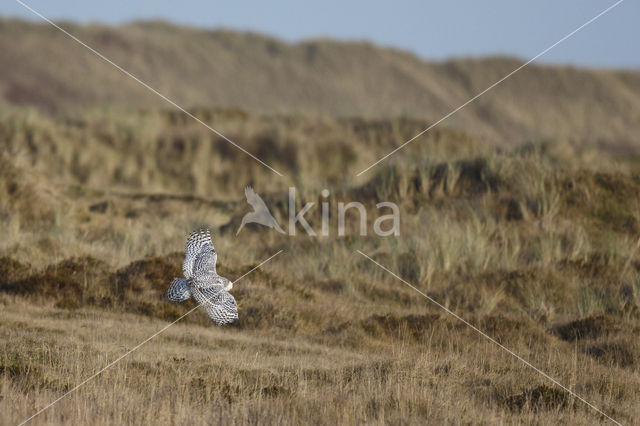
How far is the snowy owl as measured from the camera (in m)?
9.67

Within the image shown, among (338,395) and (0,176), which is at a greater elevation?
(0,176)

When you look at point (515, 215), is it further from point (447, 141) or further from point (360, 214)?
point (447, 141)

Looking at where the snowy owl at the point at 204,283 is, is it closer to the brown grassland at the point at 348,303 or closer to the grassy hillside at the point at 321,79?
the brown grassland at the point at 348,303

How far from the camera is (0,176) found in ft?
57.8

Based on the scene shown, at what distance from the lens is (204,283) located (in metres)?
9.67

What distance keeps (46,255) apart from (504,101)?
45.4 meters

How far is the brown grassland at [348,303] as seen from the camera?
7312mm

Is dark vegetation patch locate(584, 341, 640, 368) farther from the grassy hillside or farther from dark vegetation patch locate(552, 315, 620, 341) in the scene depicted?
the grassy hillside

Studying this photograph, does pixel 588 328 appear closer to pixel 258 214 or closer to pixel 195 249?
pixel 195 249

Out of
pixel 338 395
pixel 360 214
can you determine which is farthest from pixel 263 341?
pixel 360 214

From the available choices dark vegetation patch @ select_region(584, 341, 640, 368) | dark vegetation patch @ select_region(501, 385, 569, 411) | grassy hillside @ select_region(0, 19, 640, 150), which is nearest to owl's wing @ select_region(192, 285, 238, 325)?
dark vegetation patch @ select_region(501, 385, 569, 411)

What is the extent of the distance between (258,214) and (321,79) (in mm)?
39631

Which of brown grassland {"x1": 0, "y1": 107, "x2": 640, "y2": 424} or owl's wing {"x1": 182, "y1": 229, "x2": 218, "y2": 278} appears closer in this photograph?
brown grassland {"x1": 0, "y1": 107, "x2": 640, "y2": 424}

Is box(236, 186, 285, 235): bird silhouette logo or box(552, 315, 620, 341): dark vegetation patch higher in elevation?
box(236, 186, 285, 235): bird silhouette logo
